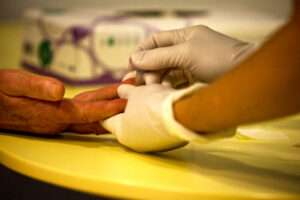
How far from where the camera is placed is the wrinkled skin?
2.54 feet

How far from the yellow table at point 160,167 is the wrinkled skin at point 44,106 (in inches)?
1.3

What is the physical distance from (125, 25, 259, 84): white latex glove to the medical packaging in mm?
603

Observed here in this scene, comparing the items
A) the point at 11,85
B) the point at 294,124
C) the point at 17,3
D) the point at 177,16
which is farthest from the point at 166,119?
the point at 17,3

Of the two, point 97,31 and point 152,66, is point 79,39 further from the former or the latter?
point 152,66

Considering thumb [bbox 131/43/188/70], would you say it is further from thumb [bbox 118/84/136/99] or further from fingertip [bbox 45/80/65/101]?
fingertip [bbox 45/80/65/101]

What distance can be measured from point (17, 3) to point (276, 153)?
2412 mm

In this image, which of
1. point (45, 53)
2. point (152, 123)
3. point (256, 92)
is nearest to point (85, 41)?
point (45, 53)

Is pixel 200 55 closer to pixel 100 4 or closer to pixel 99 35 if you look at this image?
pixel 99 35

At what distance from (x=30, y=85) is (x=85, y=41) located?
0.61 m

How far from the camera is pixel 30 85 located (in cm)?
78

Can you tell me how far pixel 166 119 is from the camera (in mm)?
612

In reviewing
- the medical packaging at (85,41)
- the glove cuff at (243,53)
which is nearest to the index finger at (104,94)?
the glove cuff at (243,53)

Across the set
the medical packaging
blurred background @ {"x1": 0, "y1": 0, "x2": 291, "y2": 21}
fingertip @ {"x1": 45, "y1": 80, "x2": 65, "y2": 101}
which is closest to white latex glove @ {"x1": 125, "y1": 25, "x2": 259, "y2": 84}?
fingertip @ {"x1": 45, "y1": 80, "x2": 65, "y2": 101}

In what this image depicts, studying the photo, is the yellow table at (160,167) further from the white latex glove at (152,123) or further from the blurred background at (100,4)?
the blurred background at (100,4)
